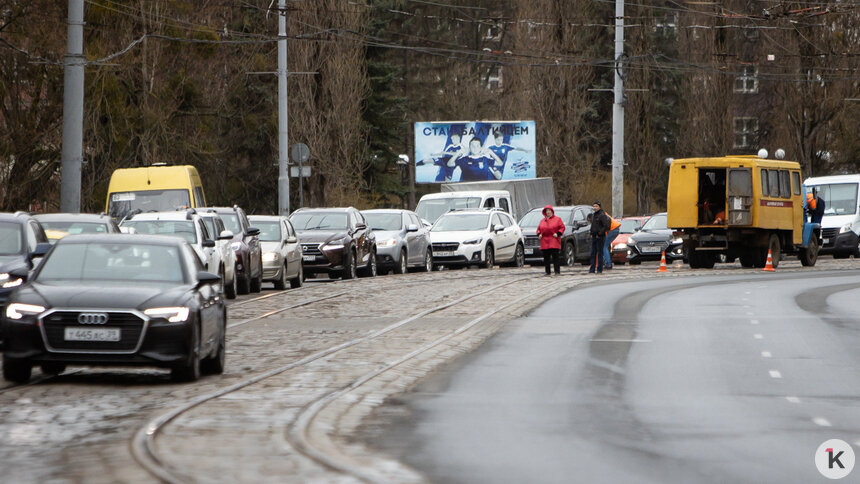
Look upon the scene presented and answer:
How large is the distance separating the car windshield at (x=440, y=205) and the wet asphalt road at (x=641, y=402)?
2349 cm

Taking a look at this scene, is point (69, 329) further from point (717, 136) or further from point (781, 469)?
point (717, 136)

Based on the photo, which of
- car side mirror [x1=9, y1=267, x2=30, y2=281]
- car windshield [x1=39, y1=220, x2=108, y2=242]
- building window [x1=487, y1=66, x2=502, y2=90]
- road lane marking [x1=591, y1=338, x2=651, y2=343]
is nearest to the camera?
car side mirror [x1=9, y1=267, x2=30, y2=281]

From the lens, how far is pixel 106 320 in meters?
11.9

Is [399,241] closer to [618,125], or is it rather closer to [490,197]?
[490,197]

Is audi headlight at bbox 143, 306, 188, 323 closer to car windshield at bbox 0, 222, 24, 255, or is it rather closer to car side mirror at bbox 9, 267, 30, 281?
car side mirror at bbox 9, 267, 30, 281

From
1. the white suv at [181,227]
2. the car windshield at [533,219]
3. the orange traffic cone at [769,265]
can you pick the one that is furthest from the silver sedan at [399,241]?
the white suv at [181,227]

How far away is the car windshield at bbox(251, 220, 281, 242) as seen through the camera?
29.4 metres

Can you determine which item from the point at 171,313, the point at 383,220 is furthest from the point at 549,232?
the point at 171,313

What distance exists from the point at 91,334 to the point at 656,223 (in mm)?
34319

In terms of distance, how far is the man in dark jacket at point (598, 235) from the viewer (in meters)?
33.9

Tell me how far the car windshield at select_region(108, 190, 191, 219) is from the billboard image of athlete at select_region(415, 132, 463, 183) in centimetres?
2900

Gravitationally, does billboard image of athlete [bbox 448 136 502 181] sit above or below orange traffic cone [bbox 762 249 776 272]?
above

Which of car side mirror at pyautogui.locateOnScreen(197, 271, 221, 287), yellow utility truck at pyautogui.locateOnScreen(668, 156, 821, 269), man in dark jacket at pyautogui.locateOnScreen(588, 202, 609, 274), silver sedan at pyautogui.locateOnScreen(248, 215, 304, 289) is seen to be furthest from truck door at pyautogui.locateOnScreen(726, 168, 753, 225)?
car side mirror at pyautogui.locateOnScreen(197, 271, 221, 287)

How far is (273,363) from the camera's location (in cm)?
1418
